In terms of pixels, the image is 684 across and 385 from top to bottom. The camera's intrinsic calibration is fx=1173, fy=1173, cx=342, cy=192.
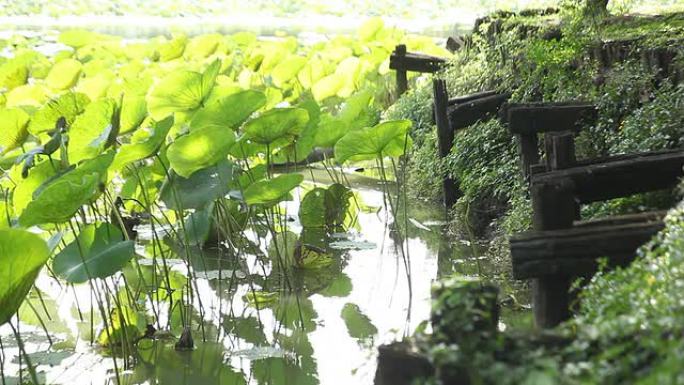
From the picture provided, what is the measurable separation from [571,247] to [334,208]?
373 centimetres

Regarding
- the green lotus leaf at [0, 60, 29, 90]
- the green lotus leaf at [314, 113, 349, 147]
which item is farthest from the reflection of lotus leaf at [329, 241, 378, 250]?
the green lotus leaf at [0, 60, 29, 90]

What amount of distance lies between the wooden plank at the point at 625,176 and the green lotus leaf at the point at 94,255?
1775 millimetres

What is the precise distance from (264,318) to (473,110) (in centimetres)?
240

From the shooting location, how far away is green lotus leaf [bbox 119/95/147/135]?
18.1ft

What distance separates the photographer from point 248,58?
42.1ft

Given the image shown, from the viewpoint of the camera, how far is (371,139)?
5723mm

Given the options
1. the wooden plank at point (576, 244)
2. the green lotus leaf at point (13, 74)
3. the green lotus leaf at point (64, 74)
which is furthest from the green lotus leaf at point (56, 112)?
the green lotus leaf at point (13, 74)

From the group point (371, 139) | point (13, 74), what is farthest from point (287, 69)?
point (371, 139)

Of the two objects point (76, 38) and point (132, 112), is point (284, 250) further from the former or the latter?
point (76, 38)

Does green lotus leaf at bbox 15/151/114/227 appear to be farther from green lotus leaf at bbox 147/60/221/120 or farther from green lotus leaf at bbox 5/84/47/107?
green lotus leaf at bbox 5/84/47/107

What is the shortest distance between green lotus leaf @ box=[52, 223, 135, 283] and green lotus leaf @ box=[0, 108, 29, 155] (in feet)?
3.65

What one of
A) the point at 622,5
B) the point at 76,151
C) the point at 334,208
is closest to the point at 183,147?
the point at 76,151

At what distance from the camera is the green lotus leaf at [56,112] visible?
5.84 metres

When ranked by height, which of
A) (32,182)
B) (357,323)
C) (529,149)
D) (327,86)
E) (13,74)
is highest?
(32,182)
